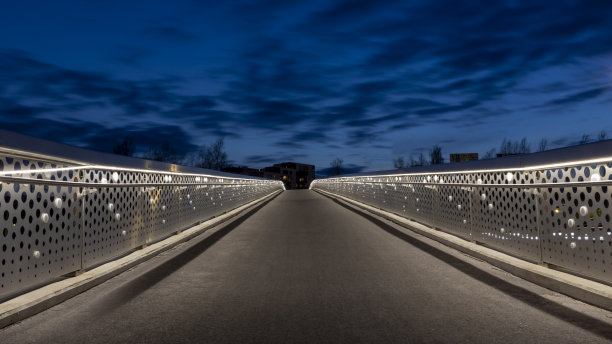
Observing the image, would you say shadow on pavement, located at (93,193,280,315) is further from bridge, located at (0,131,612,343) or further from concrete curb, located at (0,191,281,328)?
concrete curb, located at (0,191,281,328)

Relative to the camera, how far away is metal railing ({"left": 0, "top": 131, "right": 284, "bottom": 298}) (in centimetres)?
496

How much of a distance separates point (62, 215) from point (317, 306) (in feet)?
12.2

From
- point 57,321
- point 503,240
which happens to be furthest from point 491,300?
point 57,321

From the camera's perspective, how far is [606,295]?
491 centimetres

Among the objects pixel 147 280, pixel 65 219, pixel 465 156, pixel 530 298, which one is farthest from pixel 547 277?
pixel 465 156

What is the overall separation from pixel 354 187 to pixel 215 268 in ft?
75.9

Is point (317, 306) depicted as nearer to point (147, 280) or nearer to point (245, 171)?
point (147, 280)

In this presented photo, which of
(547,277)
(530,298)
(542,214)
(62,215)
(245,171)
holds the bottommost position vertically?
(530,298)

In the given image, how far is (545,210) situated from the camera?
6730mm

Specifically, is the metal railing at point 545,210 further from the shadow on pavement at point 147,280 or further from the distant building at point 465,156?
the distant building at point 465,156

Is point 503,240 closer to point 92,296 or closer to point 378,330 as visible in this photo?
point 378,330

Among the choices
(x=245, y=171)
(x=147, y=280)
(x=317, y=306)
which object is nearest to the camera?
(x=317, y=306)

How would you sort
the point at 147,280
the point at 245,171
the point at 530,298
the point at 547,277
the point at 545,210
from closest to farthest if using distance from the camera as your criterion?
the point at 530,298
the point at 547,277
the point at 147,280
the point at 545,210
the point at 245,171

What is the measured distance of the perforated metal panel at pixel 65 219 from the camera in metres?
4.95
